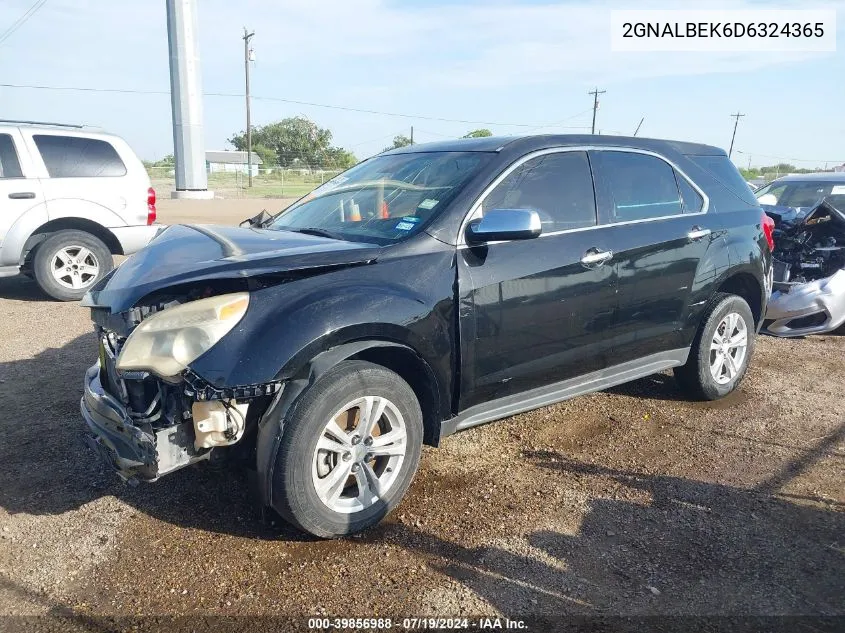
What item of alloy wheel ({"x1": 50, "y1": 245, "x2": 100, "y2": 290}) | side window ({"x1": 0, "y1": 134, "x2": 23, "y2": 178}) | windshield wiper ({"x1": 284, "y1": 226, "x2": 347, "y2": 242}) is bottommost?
alloy wheel ({"x1": 50, "y1": 245, "x2": 100, "y2": 290})

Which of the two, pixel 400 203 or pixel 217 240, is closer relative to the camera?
pixel 217 240

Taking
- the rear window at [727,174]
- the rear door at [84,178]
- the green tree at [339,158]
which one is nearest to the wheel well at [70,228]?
the rear door at [84,178]

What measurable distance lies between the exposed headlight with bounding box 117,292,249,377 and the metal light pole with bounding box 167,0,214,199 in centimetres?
2623

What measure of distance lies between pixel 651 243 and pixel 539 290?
1.04 meters

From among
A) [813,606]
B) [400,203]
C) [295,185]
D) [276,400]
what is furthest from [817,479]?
[295,185]

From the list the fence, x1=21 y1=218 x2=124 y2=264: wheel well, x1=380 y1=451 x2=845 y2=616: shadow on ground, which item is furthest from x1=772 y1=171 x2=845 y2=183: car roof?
the fence

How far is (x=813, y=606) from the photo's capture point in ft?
8.75

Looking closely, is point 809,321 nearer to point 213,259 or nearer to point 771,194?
point 771,194

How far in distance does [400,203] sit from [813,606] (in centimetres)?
271

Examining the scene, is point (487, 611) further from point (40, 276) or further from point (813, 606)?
point (40, 276)

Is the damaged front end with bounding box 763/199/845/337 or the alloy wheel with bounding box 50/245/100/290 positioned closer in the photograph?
the damaged front end with bounding box 763/199/845/337

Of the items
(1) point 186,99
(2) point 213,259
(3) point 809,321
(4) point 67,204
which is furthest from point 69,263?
(1) point 186,99

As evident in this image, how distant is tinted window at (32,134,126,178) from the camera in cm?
766

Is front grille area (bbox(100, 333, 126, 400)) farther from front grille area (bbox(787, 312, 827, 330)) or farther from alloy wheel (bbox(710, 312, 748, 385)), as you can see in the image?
front grille area (bbox(787, 312, 827, 330))
